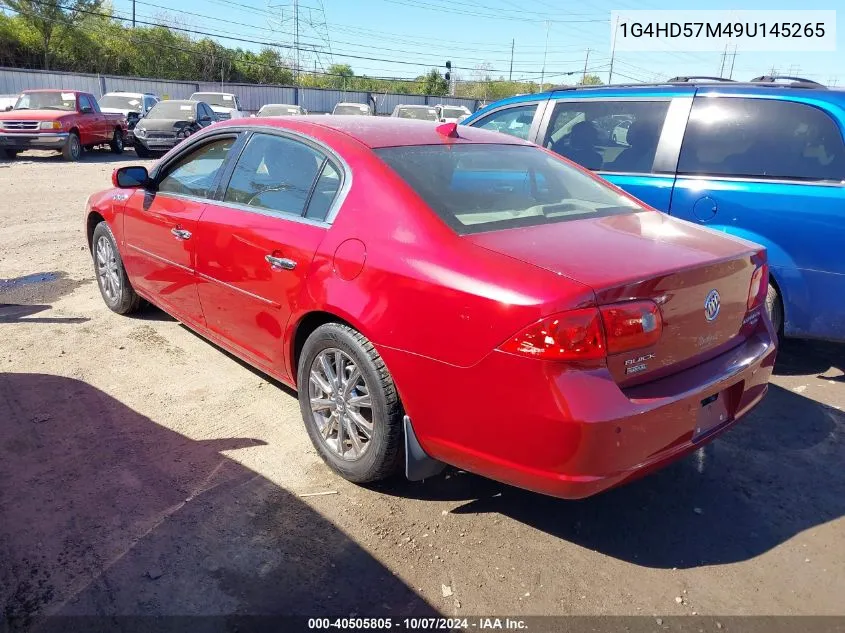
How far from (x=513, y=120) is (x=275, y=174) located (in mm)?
3106

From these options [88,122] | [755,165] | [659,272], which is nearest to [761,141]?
[755,165]

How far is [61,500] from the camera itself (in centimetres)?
296

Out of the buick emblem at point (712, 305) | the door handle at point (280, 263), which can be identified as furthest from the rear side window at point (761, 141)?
the door handle at point (280, 263)

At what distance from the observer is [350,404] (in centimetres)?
305

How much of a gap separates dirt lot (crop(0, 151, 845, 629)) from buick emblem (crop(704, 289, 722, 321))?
0.93 metres

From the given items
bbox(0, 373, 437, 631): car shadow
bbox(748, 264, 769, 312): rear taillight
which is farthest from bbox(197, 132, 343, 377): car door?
bbox(748, 264, 769, 312): rear taillight

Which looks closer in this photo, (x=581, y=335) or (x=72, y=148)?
(x=581, y=335)

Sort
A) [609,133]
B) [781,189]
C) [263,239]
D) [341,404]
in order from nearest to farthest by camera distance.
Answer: [341,404], [263,239], [781,189], [609,133]

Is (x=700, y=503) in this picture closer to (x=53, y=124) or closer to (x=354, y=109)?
(x=53, y=124)

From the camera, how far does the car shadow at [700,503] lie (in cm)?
278

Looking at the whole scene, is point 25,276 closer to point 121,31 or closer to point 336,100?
point 336,100

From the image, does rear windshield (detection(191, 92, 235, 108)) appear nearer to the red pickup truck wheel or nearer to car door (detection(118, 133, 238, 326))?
the red pickup truck wheel

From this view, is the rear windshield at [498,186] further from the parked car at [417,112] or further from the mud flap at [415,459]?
the parked car at [417,112]

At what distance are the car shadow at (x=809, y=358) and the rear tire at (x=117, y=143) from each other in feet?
63.6
